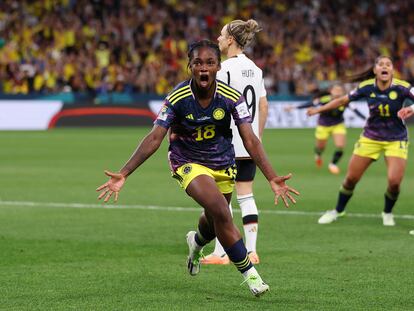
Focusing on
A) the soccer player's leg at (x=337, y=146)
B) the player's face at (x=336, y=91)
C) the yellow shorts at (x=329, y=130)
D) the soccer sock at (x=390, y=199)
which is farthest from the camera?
the yellow shorts at (x=329, y=130)

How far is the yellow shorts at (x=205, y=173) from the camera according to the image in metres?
8.19

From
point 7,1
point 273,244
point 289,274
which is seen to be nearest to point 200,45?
point 289,274

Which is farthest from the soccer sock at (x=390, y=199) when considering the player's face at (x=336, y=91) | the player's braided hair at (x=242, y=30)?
the player's face at (x=336, y=91)

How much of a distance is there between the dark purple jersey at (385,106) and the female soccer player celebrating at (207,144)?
494 centimetres

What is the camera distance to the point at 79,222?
1309 cm

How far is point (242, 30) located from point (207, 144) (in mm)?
1963

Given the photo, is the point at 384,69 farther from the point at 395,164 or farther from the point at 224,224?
the point at 224,224

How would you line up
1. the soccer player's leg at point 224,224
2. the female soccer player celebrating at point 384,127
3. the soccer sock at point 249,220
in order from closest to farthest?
1. the soccer player's leg at point 224,224
2. the soccer sock at point 249,220
3. the female soccer player celebrating at point 384,127

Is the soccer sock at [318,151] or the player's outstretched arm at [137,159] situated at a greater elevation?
the player's outstretched arm at [137,159]

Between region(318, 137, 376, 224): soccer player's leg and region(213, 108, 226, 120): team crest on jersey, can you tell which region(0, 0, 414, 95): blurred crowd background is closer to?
region(318, 137, 376, 224): soccer player's leg

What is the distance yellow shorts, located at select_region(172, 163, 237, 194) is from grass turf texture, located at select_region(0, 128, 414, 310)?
0.91m

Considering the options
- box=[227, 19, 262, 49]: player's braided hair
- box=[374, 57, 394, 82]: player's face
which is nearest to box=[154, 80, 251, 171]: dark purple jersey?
box=[227, 19, 262, 49]: player's braided hair

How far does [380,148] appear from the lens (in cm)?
1302

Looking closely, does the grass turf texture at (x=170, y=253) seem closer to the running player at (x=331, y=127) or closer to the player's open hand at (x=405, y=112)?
the player's open hand at (x=405, y=112)
